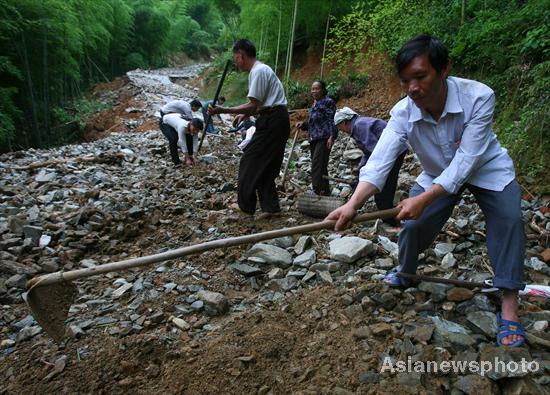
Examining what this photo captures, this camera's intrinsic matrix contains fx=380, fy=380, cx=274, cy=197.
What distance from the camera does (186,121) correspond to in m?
7.25

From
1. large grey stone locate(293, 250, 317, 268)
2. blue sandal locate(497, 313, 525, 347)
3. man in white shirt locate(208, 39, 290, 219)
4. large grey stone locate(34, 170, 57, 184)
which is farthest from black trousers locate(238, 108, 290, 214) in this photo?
large grey stone locate(34, 170, 57, 184)

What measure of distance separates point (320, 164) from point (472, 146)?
320 cm

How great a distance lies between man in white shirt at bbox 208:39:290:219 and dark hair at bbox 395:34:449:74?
2230 mm

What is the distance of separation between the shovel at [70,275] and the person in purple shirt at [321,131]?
9.84ft

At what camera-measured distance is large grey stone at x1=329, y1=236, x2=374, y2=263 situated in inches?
128

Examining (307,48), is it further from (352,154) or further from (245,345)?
(245,345)

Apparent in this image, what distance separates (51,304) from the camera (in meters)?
2.24

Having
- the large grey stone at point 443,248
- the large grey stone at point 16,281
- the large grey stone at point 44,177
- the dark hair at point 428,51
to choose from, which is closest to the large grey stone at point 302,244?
the large grey stone at point 443,248

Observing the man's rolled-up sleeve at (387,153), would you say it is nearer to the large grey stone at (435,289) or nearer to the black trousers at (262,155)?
the large grey stone at (435,289)

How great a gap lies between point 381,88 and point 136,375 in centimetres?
1056

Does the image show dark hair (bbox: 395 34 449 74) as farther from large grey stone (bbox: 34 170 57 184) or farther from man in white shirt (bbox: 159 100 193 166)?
large grey stone (bbox: 34 170 57 184)

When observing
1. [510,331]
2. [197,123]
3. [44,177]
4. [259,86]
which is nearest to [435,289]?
[510,331]

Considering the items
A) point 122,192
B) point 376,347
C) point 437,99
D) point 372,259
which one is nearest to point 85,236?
point 122,192

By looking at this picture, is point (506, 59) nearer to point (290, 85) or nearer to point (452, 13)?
point (452, 13)
